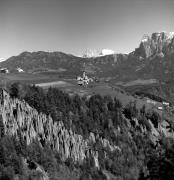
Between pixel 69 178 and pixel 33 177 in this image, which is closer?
pixel 33 177

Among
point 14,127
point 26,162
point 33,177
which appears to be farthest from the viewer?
point 14,127

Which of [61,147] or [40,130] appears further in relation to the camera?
[40,130]

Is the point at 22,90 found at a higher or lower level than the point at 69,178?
higher

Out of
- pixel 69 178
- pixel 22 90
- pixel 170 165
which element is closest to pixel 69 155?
pixel 69 178

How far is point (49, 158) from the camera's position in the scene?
144625mm

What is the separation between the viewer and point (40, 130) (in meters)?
164

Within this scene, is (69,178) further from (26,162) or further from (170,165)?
(170,165)

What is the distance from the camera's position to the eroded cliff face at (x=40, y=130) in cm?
15550

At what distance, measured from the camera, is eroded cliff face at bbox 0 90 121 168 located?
155500 millimetres

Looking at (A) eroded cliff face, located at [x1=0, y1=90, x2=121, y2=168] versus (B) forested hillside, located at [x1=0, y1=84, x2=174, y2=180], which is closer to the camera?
(B) forested hillside, located at [x1=0, y1=84, x2=174, y2=180]

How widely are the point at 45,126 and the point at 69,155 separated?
19225 mm

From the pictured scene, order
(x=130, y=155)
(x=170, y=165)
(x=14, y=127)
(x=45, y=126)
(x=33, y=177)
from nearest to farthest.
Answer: (x=170, y=165)
(x=33, y=177)
(x=14, y=127)
(x=45, y=126)
(x=130, y=155)

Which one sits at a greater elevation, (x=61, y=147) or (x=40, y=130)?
(x=40, y=130)

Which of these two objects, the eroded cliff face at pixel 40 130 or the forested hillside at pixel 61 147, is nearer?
the forested hillside at pixel 61 147
